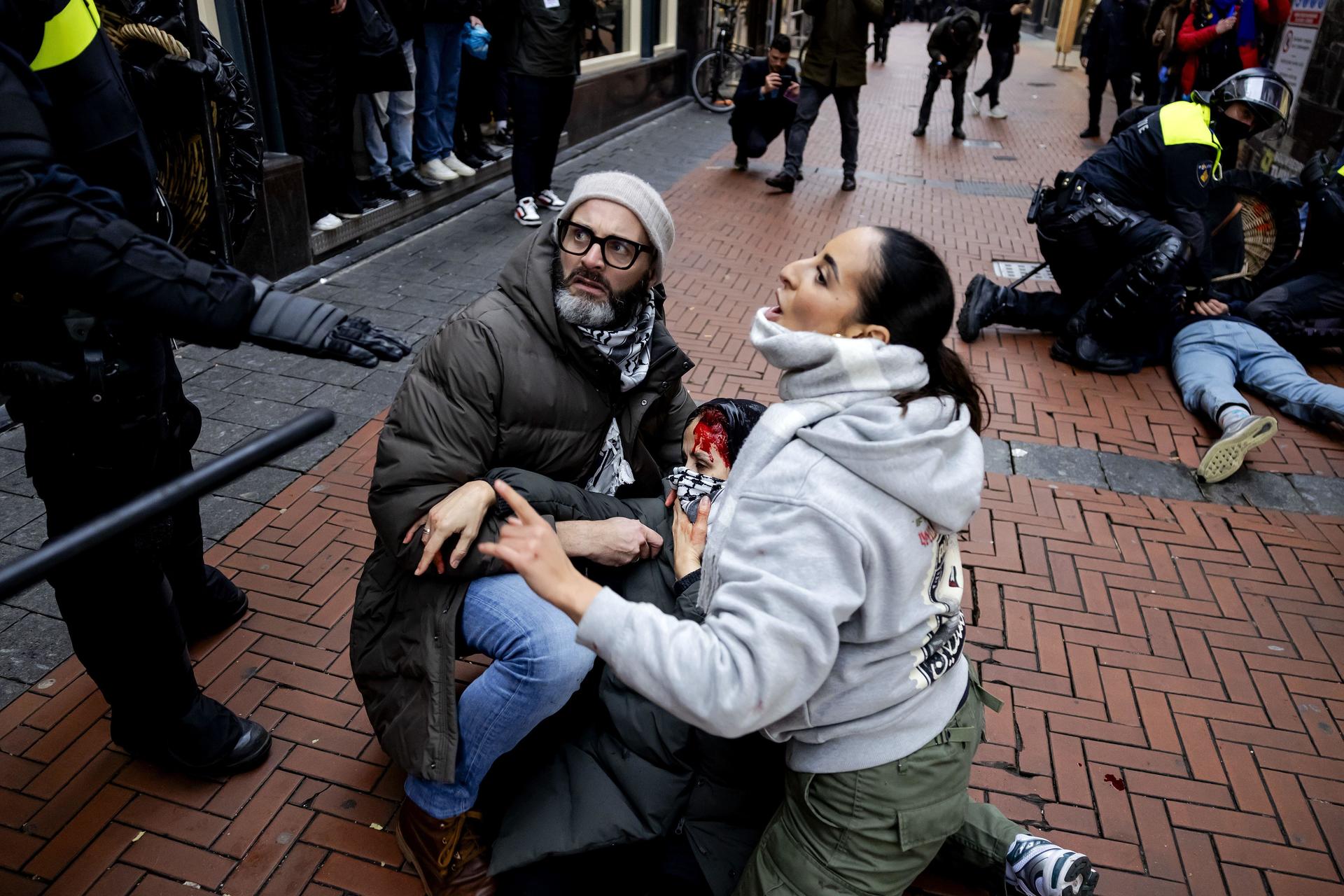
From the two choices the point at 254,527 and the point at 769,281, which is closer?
the point at 254,527

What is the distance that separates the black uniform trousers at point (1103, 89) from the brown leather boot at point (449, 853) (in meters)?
11.0

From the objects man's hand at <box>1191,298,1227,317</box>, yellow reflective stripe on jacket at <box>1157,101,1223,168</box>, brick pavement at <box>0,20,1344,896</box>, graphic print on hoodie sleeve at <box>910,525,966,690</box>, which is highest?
yellow reflective stripe on jacket at <box>1157,101,1223,168</box>

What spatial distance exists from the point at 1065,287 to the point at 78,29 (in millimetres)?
5252

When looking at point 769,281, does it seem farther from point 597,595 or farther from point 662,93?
point 662,93

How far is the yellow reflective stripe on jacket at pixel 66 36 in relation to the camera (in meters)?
1.75

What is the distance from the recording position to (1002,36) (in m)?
13.5

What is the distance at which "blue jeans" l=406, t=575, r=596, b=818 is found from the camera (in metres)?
2.07

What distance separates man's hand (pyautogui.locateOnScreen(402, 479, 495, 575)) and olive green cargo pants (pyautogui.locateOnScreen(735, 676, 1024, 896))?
80 centimetres

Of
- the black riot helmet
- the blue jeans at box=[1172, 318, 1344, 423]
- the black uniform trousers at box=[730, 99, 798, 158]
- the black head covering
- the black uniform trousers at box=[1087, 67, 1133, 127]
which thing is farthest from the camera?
the black uniform trousers at box=[1087, 67, 1133, 127]

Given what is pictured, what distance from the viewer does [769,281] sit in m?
6.60

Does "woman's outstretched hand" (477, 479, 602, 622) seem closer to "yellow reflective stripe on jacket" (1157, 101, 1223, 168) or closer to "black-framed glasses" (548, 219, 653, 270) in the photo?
"black-framed glasses" (548, 219, 653, 270)

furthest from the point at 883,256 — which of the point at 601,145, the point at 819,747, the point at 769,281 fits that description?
the point at 601,145

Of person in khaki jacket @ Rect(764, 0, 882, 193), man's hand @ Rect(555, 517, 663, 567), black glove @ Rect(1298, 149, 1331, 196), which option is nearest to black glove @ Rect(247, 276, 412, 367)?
man's hand @ Rect(555, 517, 663, 567)

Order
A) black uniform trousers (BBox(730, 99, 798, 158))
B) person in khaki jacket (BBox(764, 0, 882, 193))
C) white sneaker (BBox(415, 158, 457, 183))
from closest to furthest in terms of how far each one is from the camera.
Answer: white sneaker (BBox(415, 158, 457, 183)) < person in khaki jacket (BBox(764, 0, 882, 193)) < black uniform trousers (BBox(730, 99, 798, 158))
